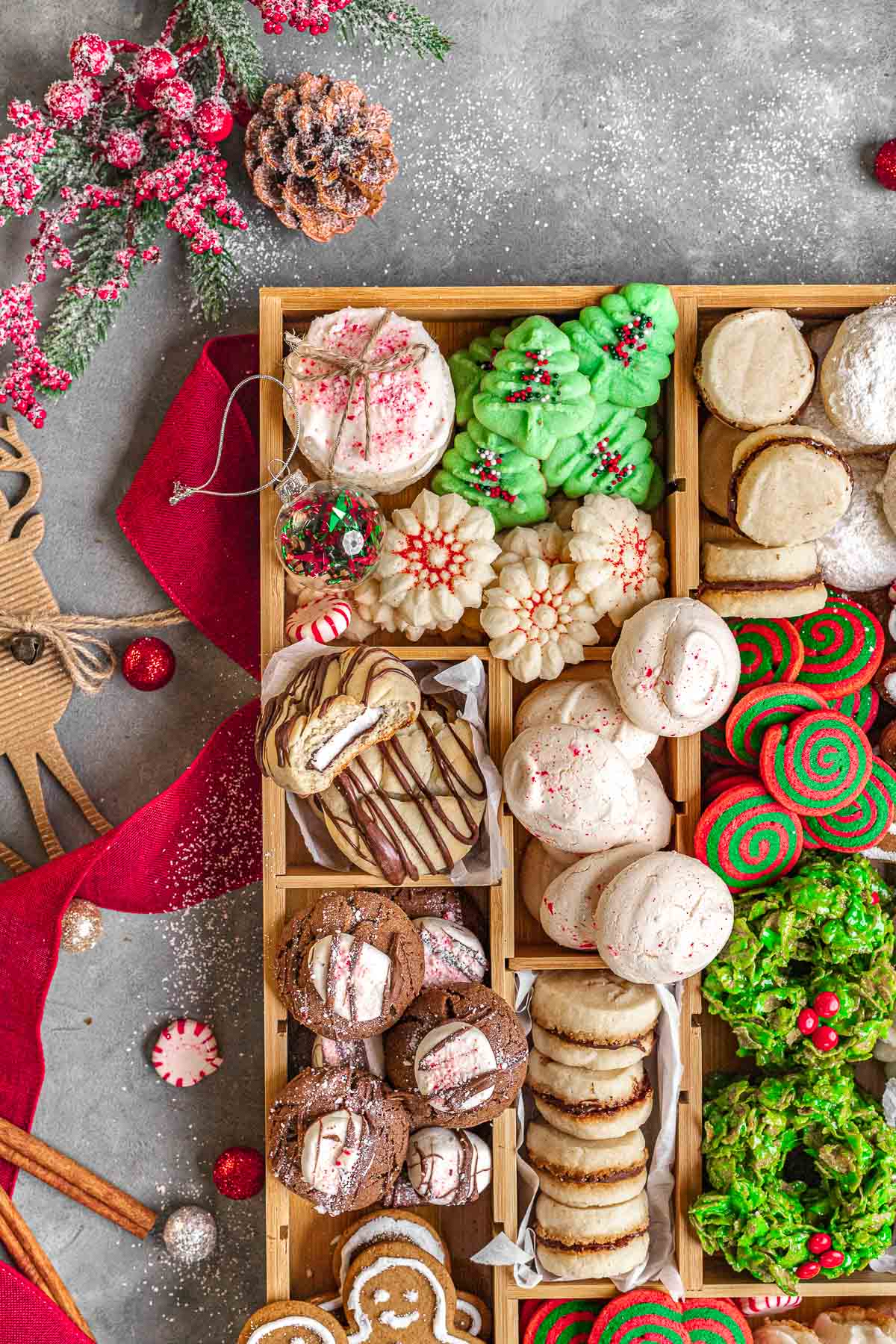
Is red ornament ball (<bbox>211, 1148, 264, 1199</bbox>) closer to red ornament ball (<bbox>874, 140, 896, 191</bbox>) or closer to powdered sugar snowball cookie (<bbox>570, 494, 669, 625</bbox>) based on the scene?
powdered sugar snowball cookie (<bbox>570, 494, 669, 625</bbox>)

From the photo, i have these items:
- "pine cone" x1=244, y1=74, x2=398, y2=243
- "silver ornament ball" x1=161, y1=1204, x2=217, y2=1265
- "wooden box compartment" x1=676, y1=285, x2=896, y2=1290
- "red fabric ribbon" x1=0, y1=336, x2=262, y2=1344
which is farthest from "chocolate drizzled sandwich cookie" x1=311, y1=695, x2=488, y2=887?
"pine cone" x1=244, y1=74, x2=398, y2=243

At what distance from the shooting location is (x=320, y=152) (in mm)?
1781

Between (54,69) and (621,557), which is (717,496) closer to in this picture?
(621,557)

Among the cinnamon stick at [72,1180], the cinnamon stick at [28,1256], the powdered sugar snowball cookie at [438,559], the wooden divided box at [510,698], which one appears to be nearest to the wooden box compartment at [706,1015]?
the wooden divided box at [510,698]

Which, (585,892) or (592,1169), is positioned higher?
(585,892)

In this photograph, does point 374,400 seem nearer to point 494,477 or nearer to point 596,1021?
point 494,477

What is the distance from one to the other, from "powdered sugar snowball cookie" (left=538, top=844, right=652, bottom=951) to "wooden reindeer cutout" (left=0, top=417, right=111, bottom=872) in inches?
35.4

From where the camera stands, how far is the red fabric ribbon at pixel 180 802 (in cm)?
190

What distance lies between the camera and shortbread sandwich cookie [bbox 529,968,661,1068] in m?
1.74

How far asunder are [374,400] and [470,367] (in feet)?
0.69

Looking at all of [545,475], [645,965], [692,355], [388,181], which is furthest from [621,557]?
[388,181]

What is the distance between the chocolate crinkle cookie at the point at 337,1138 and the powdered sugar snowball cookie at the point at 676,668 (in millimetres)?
751

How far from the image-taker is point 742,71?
1.94 metres

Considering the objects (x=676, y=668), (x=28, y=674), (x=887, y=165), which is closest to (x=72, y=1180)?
(x=28, y=674)
